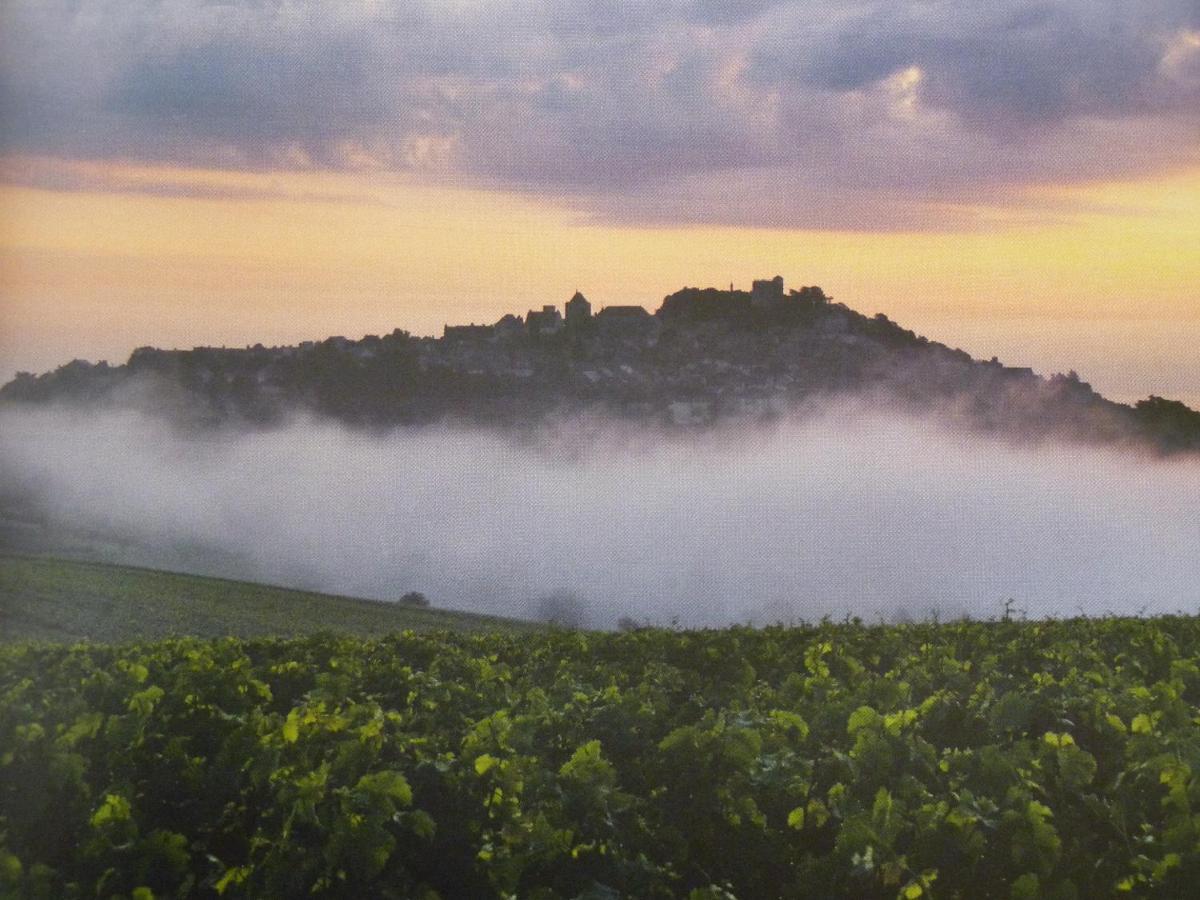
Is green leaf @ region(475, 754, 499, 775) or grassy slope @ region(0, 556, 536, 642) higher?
green leaf @ region(475, 754, 499, 775)

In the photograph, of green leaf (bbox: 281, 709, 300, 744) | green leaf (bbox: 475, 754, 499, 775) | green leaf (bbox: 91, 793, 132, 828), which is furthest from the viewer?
green leaf (bbox: 281, 709, 300, 744)

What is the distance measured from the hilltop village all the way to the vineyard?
158m

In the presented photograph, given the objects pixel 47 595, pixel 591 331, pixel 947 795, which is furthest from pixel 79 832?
pixel 591 331

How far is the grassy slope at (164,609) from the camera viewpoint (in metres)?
33.0

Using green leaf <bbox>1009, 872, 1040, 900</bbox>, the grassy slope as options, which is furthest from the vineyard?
the grassy slope

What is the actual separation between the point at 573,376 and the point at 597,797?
181 m

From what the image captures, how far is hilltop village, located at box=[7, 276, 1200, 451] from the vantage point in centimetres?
16950

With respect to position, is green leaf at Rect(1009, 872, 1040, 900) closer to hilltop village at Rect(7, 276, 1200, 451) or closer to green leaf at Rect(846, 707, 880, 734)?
green leaf at Rect(846, 707, 880, 734)

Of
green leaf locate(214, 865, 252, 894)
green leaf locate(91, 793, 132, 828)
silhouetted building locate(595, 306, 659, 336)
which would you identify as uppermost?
silhouetted building locate(595, 306, 659, 336)

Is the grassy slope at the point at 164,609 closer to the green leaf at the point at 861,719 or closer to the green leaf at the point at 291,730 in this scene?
the green leaf at the point at 291,730

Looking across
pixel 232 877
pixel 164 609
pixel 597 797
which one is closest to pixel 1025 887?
pixel 597 797

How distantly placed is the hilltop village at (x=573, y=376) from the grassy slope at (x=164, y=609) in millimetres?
120280

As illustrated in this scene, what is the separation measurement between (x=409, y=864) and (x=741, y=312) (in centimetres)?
19097

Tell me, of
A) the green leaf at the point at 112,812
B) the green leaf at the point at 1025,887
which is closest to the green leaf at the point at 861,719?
the green leaf at the point at 1025,887
